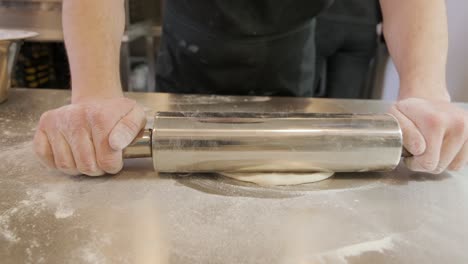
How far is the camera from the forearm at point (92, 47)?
554 mm

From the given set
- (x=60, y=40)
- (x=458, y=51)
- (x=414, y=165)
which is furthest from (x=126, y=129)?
(x=458, y=51)

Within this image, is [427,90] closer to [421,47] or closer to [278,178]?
[421,47]

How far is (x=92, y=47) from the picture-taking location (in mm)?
571

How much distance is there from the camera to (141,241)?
41cm

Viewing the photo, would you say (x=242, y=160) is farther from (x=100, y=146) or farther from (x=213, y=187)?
(x=100, y=146)

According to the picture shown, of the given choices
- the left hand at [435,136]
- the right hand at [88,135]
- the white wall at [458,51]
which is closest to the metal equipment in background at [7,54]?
the right hand at [88,135]

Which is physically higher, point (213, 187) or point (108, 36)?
point (108, 36)

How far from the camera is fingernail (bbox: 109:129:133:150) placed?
0.48 metres

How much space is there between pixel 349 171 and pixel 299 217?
0.41 feet

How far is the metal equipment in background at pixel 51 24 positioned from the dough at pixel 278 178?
103cm

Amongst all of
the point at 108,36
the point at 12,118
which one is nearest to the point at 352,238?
the point at 108,36

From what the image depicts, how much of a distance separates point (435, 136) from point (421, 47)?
8.5 inches

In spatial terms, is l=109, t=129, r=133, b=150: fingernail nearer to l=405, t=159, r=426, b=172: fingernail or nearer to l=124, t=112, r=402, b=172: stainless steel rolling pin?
l=124, t=112, r=402, b=172: stainless steel rolling pin

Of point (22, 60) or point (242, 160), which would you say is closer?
point (242, 160)
